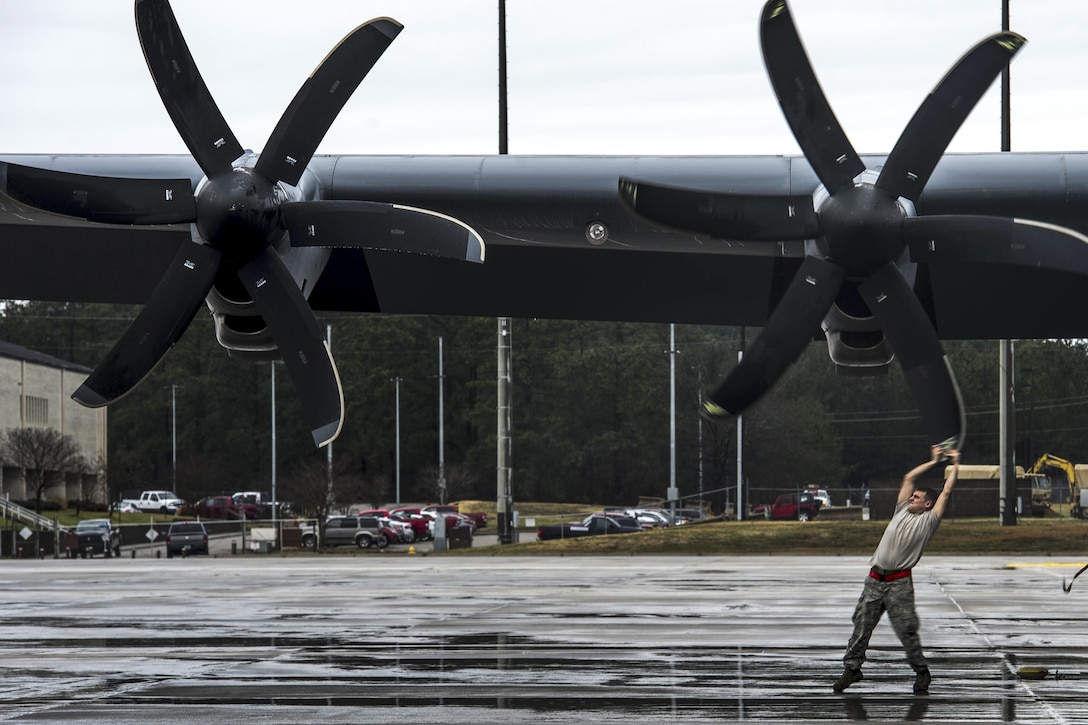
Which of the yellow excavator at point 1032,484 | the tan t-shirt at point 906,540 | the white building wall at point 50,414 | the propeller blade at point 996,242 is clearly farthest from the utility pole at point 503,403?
the white building wall at point 50,414

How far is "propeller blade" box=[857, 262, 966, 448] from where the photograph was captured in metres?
12.4

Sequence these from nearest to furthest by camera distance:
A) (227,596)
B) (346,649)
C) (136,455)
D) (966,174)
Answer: (966,174) < (346,649) < (227,596) < (136,455)

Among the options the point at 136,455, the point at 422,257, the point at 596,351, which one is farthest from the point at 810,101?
the point at 136,455

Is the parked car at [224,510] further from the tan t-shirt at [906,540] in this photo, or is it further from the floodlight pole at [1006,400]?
the tan t-shirt at [906,540]

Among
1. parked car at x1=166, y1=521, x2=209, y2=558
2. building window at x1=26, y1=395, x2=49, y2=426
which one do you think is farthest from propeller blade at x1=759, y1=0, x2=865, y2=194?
building window at x1=26, y1=395, x2=49, y2=426

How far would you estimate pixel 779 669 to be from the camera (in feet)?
42.5

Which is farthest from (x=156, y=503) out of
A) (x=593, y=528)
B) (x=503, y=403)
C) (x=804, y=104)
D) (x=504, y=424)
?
(x=804, y=104)

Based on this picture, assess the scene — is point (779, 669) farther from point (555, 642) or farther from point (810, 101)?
point (810, 101)

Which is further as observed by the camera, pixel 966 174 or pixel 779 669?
pixel 966 174

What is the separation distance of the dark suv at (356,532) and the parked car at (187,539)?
547 cm

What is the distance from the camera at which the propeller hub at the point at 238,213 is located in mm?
13211

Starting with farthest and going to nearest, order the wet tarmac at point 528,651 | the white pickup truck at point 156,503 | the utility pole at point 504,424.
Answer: the white pickup truck at point 156,503 < the utility pole at point 504,424 < the wet tarmac at point 528,651

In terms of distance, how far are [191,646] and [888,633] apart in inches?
334

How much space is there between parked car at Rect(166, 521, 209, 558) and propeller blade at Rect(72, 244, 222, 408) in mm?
44189
